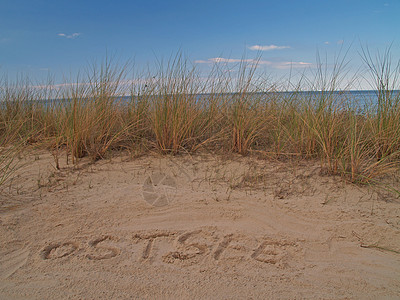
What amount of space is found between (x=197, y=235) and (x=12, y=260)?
1.25m

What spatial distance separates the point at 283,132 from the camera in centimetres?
383

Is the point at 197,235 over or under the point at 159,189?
under

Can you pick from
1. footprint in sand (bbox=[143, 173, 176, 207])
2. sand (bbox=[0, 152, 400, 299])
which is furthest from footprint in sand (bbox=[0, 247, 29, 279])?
footprint in sand (bbox=[143, 173, 176, 207])

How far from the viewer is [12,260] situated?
1970 mm

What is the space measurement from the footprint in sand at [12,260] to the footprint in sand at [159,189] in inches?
39.1

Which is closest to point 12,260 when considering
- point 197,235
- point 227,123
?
point 197,235

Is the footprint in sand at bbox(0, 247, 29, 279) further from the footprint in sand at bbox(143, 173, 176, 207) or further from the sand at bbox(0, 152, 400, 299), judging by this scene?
the footprint in sand at bbox(143, 173, 176, 207)

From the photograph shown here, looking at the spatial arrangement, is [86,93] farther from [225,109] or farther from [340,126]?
[340,126]

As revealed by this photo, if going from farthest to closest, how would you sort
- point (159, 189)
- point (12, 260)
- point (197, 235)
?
point (159, 189), point (197, 235), point (12, 260)

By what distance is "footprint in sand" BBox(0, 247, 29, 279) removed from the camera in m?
1.85

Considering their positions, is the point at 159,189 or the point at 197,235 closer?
the point at 197,235

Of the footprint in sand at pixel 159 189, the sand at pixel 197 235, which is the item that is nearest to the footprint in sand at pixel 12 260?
the sand at pixel 197 235

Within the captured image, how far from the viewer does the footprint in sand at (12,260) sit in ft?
6.08

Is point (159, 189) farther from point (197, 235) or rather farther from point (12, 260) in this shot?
point (12, 260)
